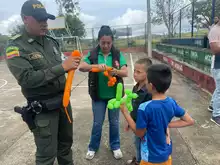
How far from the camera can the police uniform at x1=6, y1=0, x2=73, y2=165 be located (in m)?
1.87

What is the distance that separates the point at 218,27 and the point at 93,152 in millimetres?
2790

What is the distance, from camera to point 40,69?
1973mm

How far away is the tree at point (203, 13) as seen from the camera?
25.1ft

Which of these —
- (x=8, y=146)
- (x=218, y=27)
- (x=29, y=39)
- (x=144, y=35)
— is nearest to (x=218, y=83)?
(x=218, y=27)

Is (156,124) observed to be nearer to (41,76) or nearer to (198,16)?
(41,76)

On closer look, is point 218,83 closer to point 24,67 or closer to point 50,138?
point 50,138

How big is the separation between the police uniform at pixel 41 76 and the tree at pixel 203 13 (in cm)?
638

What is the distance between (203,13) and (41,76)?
27.7 feet

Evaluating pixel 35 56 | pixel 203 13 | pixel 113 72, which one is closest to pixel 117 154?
pixel 113 72

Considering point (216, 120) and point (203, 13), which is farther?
point (203, 13)

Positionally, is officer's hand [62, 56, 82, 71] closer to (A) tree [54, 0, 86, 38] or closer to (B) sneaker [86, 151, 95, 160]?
(B) sneaker [86, 151, 95, 160]

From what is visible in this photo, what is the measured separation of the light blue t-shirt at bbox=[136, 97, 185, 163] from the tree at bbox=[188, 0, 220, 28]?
20.4ft

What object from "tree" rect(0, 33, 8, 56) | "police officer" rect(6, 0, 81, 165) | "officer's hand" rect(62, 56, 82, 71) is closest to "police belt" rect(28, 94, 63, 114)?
"police officer" rect(6, 0, 81, 165)

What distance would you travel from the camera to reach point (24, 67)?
185cm
